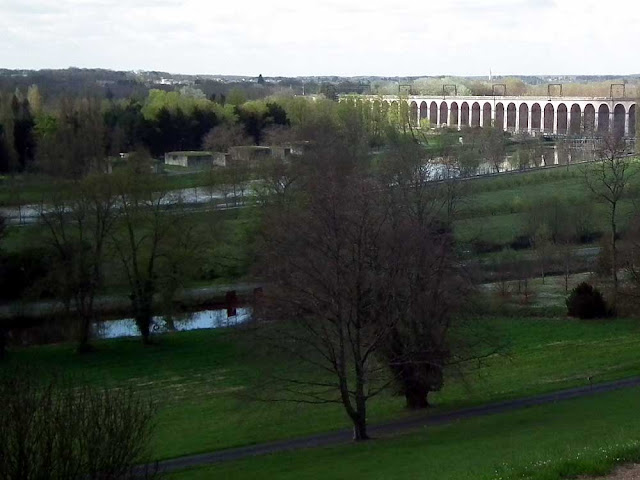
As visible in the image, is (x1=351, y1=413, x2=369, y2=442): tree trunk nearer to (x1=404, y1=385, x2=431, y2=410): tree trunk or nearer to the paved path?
the paved path

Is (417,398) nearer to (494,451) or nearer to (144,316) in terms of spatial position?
(494,451)

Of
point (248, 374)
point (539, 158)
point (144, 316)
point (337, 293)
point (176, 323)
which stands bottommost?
point (176, 323)

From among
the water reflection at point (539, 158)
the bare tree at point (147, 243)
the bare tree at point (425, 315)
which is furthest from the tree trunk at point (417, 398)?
the water reflection at point (539, 158)

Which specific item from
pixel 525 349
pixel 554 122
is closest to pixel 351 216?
pixel 525 349

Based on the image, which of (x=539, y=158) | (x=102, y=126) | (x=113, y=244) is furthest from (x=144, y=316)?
(x=539, y=158)

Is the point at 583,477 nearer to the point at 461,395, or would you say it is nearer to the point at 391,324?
the point at 391,324

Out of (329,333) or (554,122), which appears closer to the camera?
(329,333)
